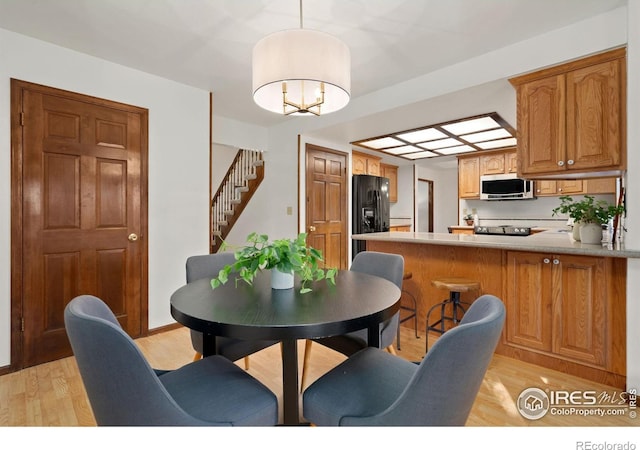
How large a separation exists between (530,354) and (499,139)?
10.5 ft

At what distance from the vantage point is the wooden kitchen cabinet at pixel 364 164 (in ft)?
17.1

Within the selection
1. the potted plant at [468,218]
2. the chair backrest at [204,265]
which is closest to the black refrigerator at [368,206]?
the potted plant at [468,218]

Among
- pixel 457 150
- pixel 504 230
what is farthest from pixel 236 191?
Answer: pixel 504 230

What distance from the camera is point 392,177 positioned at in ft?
21.5

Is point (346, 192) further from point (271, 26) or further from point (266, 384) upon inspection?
point (266, 384)

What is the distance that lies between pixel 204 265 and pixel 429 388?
161 cm

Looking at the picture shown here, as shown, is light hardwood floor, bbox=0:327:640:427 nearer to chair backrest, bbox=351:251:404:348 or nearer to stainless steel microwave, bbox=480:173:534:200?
chair backrest, bbox=351:251:404:348

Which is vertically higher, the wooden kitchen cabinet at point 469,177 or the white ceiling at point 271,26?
the white ceiling at point 271,26

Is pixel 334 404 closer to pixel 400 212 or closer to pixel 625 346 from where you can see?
pixel 625 346

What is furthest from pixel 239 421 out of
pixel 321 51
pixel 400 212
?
pixel 400 212

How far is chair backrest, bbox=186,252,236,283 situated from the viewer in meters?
2.01

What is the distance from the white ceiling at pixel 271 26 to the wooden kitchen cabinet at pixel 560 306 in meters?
1.49

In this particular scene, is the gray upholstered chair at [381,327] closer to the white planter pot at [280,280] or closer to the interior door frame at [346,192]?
the white planter pot at [280,280]

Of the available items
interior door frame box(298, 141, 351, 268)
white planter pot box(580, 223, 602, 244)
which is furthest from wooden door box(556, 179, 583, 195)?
interior door frame box(298, 141, 351, 268)
